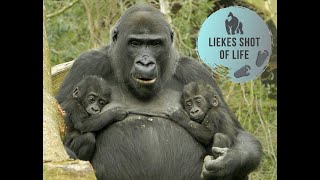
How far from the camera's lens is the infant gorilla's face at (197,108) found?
16.4 ft

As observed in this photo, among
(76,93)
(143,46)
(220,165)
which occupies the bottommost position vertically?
(220,165)

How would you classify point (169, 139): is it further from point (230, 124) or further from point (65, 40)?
point (65, 40)

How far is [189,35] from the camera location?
800 centimetres

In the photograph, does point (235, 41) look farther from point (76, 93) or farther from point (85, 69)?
point (76, 93)

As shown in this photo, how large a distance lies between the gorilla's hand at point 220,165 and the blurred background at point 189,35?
2.66 metres

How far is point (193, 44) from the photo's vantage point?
8070 millimetres

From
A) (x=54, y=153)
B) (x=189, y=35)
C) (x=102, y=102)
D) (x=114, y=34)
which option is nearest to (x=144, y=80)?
(x=102, y=102)

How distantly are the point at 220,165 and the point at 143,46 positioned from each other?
0.80 m

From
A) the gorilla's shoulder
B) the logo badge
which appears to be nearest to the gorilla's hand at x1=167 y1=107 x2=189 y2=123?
the gorilla's shoulder

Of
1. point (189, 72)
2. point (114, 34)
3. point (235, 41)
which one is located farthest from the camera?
point (235, 41)

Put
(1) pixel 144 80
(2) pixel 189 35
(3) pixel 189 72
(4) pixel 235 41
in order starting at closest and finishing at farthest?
(1) pixel 144 80, (3) pixel 189 72, (4) pixel 235 41, (2) pixel 189 35

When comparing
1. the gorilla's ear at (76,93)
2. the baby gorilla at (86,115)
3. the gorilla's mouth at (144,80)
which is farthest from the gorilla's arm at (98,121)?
the gorilla's mouth at (144,80)

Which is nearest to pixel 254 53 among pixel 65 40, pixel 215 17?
pixel 215 17

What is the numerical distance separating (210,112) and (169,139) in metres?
0.30
